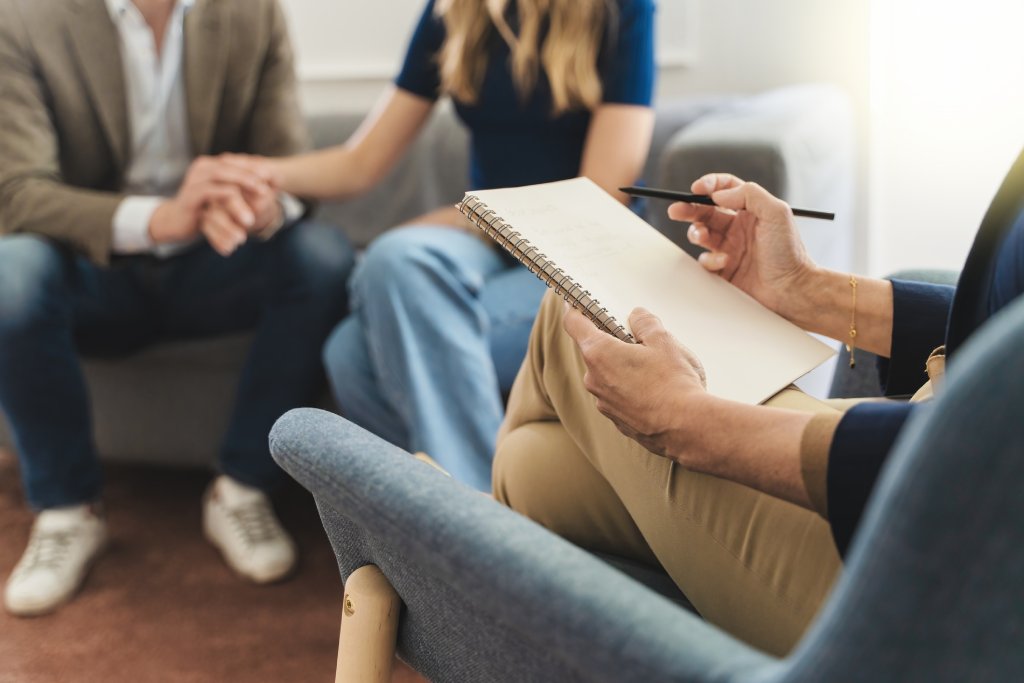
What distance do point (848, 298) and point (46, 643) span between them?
1.22 meters

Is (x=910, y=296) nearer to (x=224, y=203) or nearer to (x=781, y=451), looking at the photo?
(x=781, y=451)

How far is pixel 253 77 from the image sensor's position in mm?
1822

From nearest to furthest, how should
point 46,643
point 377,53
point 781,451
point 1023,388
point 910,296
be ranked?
point 1023,388, point 781,451, point 910,296, point 46,643, point 377,53

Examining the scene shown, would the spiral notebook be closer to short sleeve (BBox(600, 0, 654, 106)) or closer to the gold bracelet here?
the gold bracelet

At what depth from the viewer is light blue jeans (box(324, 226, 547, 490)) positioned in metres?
1.41

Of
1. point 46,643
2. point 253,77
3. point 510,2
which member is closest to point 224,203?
point 253,77

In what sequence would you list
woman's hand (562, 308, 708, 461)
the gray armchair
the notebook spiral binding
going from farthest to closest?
the notebook spiral binding < woman's hand (562, 308, 708, 461) < the gray armchair

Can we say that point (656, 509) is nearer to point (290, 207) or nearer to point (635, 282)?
point (635, 282)

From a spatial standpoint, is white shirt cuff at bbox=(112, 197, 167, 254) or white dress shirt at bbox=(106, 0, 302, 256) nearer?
white shirt cuff at bbox=(112, 197, 167, 254)

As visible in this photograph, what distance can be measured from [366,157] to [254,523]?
65cm

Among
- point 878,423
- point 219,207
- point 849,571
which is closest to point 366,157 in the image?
point 219,207

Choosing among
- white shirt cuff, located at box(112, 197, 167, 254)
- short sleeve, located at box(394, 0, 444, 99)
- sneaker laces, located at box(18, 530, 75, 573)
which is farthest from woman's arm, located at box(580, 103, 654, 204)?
sneaker laces, located at box(18, 530, 75, 573)

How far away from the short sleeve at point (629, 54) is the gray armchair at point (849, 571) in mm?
1070

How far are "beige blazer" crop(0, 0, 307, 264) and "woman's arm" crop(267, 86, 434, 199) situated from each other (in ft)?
0.41
